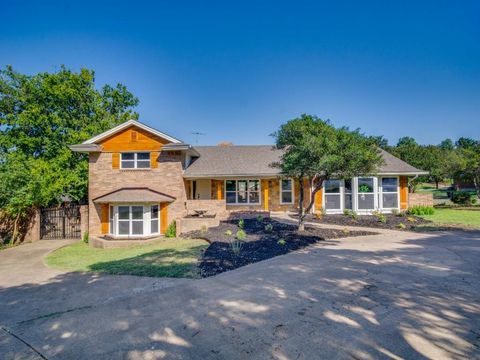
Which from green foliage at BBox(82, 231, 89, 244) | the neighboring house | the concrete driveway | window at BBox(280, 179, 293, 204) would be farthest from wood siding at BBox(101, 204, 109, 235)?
window at BBox(280, 179, 293, 204)

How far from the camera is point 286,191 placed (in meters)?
20.9

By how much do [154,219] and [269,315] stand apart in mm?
12943

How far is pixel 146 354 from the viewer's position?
12.6 ft

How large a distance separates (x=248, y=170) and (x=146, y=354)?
666 inches

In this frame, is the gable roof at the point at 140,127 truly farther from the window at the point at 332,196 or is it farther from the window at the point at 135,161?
the window at the point at 332,196

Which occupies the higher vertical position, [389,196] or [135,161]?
[135,161]

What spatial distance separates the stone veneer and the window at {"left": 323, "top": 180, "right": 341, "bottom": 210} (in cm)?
1040

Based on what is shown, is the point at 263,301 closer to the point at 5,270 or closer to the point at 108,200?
the point at 5,270

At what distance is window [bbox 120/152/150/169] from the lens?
56.5ft

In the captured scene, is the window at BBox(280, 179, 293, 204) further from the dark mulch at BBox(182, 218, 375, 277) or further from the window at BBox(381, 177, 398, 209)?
the window at BBox(381, 177, 398, 209)

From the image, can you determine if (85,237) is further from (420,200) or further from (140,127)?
(420,200)

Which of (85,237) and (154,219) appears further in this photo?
(85,237)

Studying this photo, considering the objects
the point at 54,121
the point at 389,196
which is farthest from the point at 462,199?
the point at 54,121

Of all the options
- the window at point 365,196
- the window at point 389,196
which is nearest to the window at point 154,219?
the window at point 365,196
